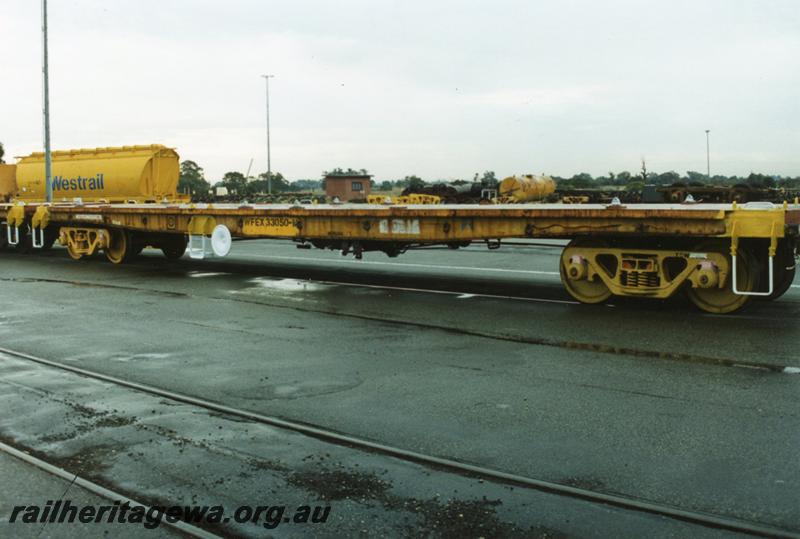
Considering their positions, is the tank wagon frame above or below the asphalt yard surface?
above

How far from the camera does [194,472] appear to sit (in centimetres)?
498

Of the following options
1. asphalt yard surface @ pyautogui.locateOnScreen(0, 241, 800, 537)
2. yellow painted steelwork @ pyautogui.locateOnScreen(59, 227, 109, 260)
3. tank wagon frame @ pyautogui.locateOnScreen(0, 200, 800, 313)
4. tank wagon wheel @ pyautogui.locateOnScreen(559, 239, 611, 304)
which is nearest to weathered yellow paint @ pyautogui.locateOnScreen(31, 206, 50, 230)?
yellow painted steelwork @ pyautogui.locateOnScreen(59, 227, 109, 260)

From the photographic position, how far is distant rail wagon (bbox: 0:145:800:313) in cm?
1002

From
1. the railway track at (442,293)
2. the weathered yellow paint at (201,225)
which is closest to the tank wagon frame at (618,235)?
the railway track at (442,293)

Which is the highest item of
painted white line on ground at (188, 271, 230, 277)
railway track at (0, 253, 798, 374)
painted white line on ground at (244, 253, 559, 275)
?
painted white line on ground at (244, 253, 559, 275)

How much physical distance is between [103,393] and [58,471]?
193 cm

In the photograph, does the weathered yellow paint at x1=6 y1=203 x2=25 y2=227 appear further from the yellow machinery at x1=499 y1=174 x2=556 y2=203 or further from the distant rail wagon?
the yellow machinery at x1=499 y1=174 x2=556 y2=203

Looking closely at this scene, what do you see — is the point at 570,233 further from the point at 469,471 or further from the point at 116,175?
the point at 116,175

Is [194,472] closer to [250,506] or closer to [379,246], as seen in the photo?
[250,506]

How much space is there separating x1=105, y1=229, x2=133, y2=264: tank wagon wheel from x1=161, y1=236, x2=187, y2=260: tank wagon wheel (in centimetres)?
106

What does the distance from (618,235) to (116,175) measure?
1592cm

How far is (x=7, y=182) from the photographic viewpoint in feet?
88.1

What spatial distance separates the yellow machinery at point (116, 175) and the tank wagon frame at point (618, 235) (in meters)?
7.82

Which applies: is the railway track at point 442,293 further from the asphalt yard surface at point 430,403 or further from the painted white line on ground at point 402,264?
the painted white line on ground at point 402,264
